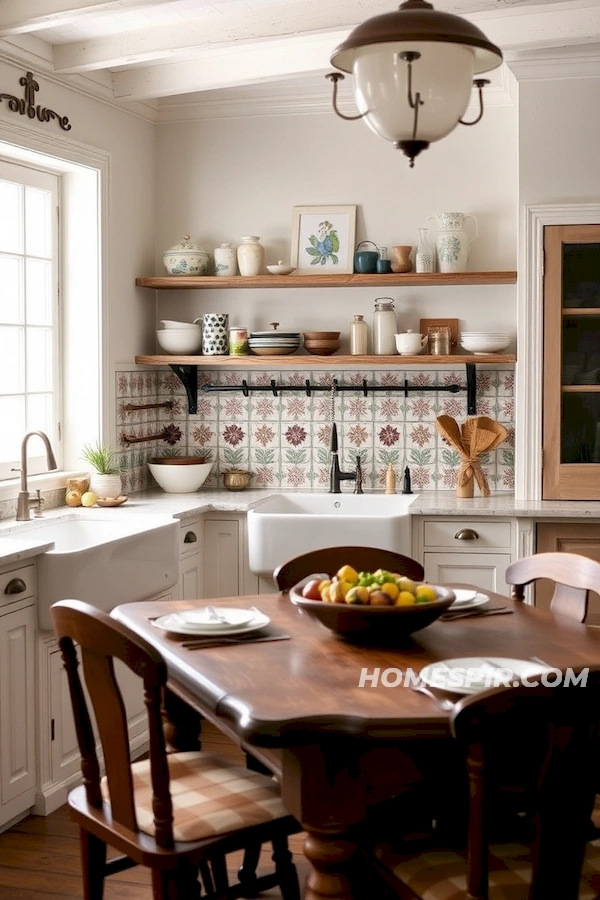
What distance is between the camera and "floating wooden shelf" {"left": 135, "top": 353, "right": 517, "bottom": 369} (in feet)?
15.2

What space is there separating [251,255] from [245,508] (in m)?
1.17

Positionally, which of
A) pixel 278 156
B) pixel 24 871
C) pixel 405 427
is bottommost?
pixel 24 871

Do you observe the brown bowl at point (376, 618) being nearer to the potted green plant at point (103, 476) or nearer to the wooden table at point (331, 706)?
the wooden table at point (331, 706)

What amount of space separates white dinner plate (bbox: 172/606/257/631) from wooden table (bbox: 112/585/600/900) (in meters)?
0.08

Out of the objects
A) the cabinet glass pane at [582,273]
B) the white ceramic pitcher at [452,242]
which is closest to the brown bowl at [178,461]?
the white ceramic pitcher at [452,242]

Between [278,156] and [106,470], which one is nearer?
[106,470]

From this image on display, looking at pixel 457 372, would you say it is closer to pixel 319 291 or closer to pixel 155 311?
pixel 319 291

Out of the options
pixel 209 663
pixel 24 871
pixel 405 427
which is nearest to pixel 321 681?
pixel 209 663

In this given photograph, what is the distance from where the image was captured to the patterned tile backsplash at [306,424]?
16.1ft

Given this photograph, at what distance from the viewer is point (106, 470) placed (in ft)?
14.9

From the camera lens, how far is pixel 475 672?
2133 millimetres

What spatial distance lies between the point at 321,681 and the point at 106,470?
252cm

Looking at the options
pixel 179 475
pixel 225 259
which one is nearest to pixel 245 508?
pixel 179 475

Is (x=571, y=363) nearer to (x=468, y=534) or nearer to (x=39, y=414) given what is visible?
(x=468, y=534)
